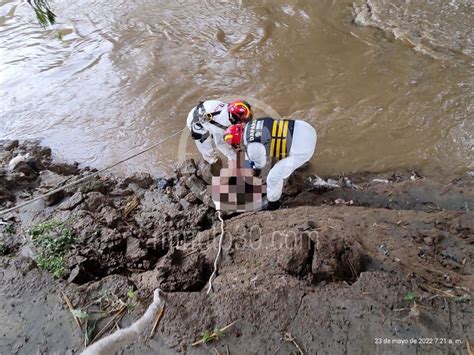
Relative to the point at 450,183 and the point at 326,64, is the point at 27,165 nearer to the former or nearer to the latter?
the point at 326,64

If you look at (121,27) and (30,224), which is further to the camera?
(121,27)

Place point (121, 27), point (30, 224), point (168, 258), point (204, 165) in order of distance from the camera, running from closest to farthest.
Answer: point (168, 258)
point (30, 224)
point (204, 165)
point (121, 27)

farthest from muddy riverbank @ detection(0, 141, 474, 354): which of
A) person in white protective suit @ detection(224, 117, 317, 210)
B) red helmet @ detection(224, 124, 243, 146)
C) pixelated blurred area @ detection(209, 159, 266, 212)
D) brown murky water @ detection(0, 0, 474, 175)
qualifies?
brown murky water @ detection(0, 0, 474, 175)

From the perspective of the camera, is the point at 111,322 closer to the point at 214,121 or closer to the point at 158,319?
the point at 158,319

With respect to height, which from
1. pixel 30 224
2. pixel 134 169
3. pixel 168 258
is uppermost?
pixel 168 258

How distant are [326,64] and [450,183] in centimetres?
311

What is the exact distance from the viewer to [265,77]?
6.56 m

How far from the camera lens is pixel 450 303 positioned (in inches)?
92.9

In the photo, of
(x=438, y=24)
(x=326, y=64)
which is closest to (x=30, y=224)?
(x=326, y=64)

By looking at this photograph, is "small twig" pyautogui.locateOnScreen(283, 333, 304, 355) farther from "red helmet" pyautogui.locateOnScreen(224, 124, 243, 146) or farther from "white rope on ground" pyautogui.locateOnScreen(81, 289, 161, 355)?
"red helmet" pyautogui.locateOnScreen(224, 124, 243, 146)

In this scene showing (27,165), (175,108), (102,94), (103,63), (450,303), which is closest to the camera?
(450,303)

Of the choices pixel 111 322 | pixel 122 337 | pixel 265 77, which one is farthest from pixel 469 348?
pixel 265 77

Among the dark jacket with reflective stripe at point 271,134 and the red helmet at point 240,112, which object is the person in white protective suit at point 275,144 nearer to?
the dark jacket with reflective stripe at point 271,134

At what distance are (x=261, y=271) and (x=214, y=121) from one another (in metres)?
2.33
